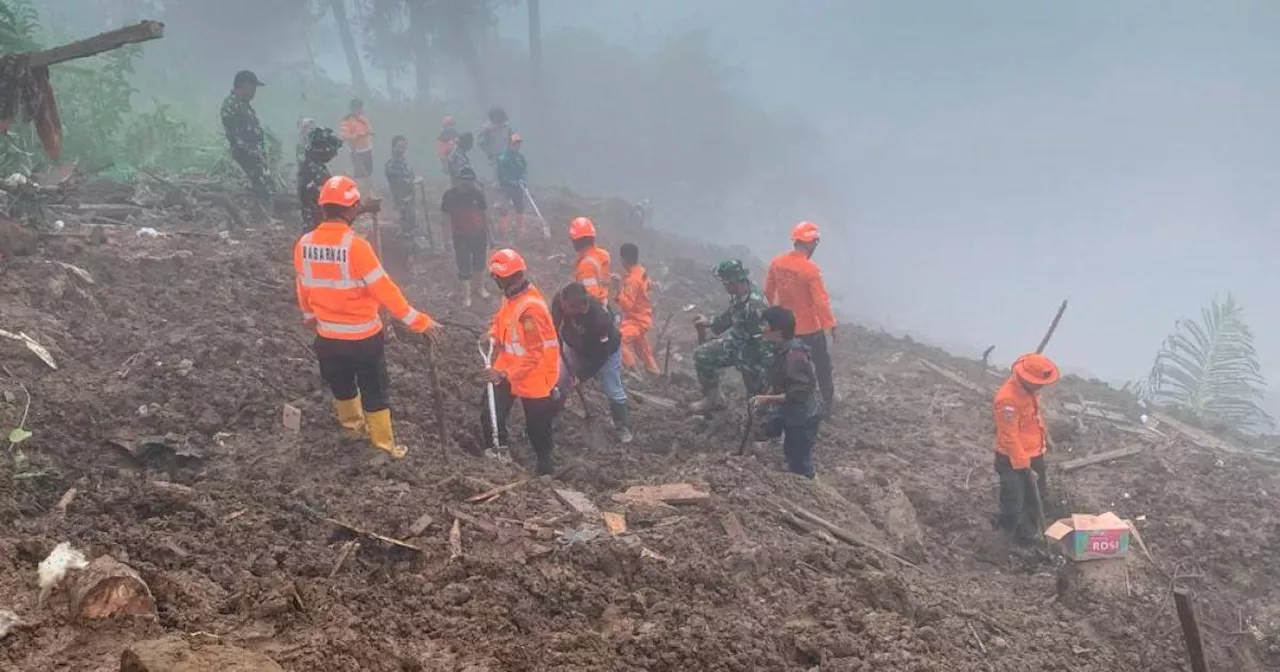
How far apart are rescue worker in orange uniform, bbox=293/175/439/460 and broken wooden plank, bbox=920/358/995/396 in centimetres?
857

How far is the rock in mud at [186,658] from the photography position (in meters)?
2.74

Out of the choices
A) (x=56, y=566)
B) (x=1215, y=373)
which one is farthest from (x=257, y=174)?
(x=1215, y=373)

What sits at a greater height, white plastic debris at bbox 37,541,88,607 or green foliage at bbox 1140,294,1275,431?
green foliage at bbox 1140,294,1275,431

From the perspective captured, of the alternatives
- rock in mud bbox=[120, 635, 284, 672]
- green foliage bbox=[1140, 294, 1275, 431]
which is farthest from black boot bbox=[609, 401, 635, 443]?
green foliage bbox=[1140, 294, 1275, 431]

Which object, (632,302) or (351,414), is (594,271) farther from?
(351,414)

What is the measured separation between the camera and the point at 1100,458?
9008 millimetres

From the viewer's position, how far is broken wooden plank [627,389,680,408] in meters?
8.88

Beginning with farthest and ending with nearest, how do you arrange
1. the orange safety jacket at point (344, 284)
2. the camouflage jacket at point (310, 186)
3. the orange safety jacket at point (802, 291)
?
1. the orange safety jacket at point (802, 291)
2. the camouflage jacket at point (310, 186)
3. the orange safety jacket at point (344, 284)

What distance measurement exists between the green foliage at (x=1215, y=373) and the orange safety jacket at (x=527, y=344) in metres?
10.9

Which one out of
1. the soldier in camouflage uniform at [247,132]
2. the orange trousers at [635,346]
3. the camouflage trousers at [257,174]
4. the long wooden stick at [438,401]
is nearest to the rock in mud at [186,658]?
the long wooden stick at [438,401]

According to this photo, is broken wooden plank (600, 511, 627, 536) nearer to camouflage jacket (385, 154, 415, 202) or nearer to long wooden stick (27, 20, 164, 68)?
long wooden stick (27, 20, 164, 68)

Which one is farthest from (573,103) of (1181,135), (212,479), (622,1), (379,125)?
(1181,135)

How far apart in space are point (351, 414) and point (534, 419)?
1358mm

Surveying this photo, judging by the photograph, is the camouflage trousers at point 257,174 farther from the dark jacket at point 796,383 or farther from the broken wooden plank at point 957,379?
the broken wooden plank at point 957,379
